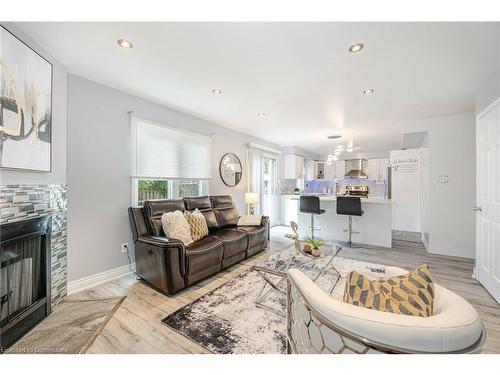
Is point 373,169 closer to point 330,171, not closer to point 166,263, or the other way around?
point 330,171

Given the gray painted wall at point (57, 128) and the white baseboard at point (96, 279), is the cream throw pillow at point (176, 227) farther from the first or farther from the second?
the gray painted wall at point (57, 128)

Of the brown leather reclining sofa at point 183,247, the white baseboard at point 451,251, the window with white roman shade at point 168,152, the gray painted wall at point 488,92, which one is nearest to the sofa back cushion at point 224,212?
the brown leather reclining sofa at point 183,247

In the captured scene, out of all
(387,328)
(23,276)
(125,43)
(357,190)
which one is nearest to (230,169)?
(125,43)

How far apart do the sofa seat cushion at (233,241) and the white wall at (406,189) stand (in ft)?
13.3

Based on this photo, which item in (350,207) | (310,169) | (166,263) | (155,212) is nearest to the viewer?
(166,263)

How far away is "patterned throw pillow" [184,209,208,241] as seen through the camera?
117 inches

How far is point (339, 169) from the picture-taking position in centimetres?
808

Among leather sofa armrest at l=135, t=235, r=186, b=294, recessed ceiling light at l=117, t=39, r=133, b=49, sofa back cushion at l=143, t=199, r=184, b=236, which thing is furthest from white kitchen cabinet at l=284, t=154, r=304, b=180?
recessed ceiling light at l=117, t=39, r=133, b=49

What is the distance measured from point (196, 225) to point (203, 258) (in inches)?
23.5

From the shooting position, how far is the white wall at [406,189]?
519 centimetres

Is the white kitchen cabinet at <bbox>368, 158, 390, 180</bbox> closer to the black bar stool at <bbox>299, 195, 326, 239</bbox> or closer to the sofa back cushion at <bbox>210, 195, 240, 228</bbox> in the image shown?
the black bar stool at <bbox>299, 195, 326, 239</bbox>

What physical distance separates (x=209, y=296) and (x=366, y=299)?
1804 mm
